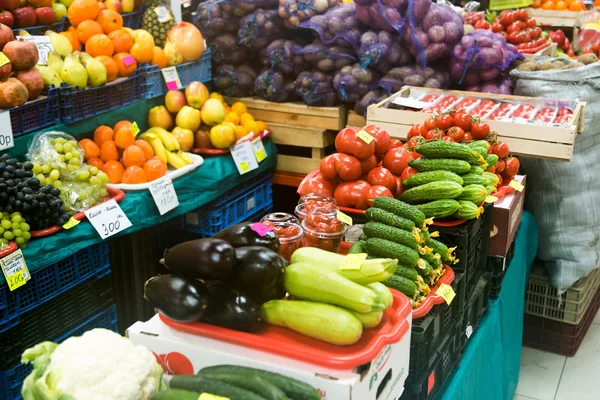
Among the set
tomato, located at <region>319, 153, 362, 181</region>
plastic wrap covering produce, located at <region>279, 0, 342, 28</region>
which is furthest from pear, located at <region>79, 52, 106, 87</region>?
tomato, located at <region>319, 153, 362, 181</region>

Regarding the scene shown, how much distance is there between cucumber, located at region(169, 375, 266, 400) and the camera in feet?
3.99

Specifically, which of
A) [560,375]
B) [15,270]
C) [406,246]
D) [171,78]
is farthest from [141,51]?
[560,375]

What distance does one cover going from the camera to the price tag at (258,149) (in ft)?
12.5

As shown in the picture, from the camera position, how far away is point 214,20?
398 centimetres

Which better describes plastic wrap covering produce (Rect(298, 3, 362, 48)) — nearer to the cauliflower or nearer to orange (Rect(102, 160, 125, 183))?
orange (Rect(102, 160, 125, 183))

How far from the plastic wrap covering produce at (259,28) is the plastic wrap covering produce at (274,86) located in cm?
18

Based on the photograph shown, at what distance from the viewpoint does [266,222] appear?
5.76ft

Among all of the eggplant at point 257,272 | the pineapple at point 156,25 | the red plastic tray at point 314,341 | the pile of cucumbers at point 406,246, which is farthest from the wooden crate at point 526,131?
the eggplant at point 257,272

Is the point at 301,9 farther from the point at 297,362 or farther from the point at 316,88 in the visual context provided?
the point at 297,362

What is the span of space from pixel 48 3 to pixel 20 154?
0.96 metres

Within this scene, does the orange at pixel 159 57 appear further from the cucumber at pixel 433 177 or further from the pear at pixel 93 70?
the cucumber at pixel 433 177

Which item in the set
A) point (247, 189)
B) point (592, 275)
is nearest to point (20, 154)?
point (247, 189)

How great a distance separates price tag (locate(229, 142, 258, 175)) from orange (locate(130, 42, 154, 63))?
2.14 feet

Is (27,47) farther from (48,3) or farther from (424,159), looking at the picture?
(424,159)
